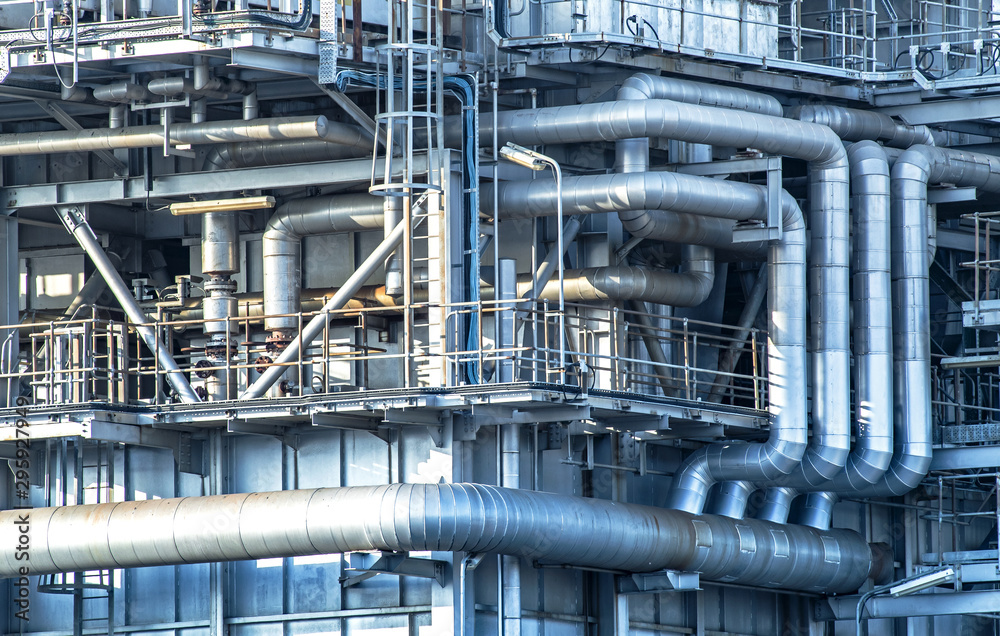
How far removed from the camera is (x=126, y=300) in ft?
101

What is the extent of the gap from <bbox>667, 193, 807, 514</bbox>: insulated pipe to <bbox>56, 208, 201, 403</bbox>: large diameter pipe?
7492mm

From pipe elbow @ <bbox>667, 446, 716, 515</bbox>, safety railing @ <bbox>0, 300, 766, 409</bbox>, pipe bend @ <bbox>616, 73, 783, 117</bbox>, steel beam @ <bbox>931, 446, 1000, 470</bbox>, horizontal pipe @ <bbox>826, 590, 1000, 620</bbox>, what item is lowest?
horizontal pipe @ <bbox>826, 590, 1000, 620</bbox>

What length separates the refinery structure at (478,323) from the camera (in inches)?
1123

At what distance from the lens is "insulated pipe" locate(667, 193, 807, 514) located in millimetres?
31094

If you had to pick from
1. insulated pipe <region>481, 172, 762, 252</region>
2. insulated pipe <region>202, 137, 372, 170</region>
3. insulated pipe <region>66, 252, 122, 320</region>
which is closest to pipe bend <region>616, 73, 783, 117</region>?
insulated pipe <region>481, 172, 762, 252</region>

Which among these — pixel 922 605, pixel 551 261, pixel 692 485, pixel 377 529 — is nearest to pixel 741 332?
pixel 692 485

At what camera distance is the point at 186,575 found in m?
30.2

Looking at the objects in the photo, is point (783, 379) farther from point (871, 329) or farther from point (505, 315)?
point (505, 315)

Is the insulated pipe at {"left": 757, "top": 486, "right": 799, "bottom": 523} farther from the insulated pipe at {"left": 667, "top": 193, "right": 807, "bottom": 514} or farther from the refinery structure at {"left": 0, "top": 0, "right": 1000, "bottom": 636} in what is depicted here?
the insulated pipe at {"left": 667, "top": 193, "right": 807, "bottom": 514}

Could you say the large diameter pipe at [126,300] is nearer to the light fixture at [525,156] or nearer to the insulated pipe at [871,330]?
the light fixture at [525,156]

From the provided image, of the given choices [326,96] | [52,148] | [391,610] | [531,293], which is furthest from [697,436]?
[52,148]

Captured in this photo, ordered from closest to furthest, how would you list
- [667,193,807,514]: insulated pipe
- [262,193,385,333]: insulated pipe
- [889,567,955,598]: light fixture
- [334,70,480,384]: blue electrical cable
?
[334,70,480,384]: blue electrical cable < [667,193,807,514]: insulated pipe < [262,193,385,333]: insulated pipe < [889,567,955,598]: light fixture

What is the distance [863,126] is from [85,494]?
44.0 feet

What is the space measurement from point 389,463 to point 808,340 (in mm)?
8201
